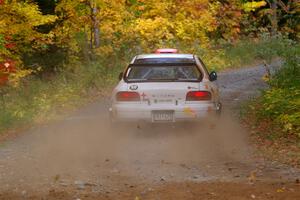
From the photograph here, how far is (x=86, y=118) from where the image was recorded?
14203 millimetres

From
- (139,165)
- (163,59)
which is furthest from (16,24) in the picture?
(139,165)

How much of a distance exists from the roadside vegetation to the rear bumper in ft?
4.51

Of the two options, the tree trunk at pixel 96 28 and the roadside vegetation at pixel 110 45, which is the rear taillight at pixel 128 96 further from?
the tree trunk at pixel 96 28

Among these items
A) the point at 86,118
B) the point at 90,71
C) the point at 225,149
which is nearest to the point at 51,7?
the point at 90,71

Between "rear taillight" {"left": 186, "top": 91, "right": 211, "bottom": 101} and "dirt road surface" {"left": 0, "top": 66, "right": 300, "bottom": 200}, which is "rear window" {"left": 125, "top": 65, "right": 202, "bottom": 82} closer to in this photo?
"rear taillight" {"left": 186, "top": 91, "right": 211, "bottom": 101}

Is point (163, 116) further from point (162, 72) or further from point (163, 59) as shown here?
point (163, 59)

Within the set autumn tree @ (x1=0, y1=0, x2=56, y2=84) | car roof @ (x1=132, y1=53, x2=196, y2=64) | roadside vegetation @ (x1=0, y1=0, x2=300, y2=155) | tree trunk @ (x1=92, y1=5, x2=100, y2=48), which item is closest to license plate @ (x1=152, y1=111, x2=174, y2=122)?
car roof @ (x1=132, y1=53, x2=196, y2=64)

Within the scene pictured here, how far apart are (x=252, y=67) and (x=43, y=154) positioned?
20163mm

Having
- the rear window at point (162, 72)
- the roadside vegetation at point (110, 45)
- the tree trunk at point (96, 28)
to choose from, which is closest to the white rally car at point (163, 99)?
the rear window at point (162, 72)

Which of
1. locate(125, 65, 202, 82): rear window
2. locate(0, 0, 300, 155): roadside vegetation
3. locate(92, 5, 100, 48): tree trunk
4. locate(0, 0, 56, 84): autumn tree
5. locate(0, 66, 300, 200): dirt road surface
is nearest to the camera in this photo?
locate(0, 66, 300, 200): dirt road surface

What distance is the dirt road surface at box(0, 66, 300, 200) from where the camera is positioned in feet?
23.1

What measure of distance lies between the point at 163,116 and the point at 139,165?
2289 mm

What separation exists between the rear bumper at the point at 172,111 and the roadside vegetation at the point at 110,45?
138 cm

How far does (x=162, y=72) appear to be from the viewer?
11.5 m
